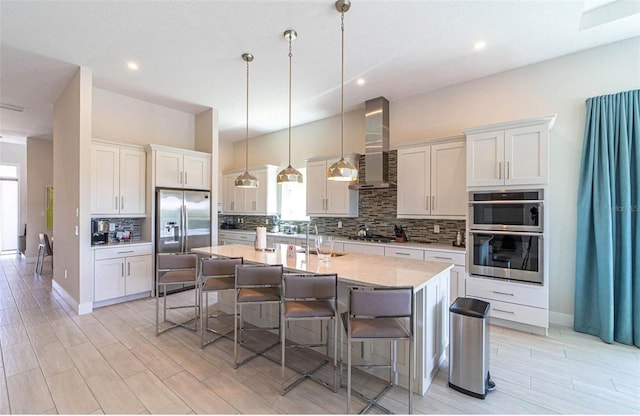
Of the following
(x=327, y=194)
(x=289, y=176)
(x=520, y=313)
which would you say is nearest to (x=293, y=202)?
(x=327, y=194)

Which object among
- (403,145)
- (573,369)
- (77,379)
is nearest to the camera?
(77,379)

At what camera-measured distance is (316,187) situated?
5.48 meters

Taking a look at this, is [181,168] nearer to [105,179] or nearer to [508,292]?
[105,179]

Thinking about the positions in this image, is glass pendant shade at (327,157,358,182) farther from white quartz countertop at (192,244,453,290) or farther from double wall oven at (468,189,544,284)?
double wall oven at (468,189,544,284)

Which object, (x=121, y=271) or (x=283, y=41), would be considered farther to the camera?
(x=121, y=271)

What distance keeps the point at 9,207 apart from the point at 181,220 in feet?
27.6

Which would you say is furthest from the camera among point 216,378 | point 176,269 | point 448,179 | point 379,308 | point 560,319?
point 448,179

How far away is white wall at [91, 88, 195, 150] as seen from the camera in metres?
4.65

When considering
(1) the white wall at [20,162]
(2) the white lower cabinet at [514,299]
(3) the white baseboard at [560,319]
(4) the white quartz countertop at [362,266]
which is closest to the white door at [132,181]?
(4) the white quartz countertop at [362,266]

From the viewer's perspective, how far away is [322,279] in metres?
2.22

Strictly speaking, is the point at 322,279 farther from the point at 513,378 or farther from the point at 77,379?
the point at 77,379

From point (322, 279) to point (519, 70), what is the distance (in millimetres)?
3894

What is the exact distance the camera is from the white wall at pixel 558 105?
3.27m

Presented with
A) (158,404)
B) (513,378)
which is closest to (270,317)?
(158,404)
